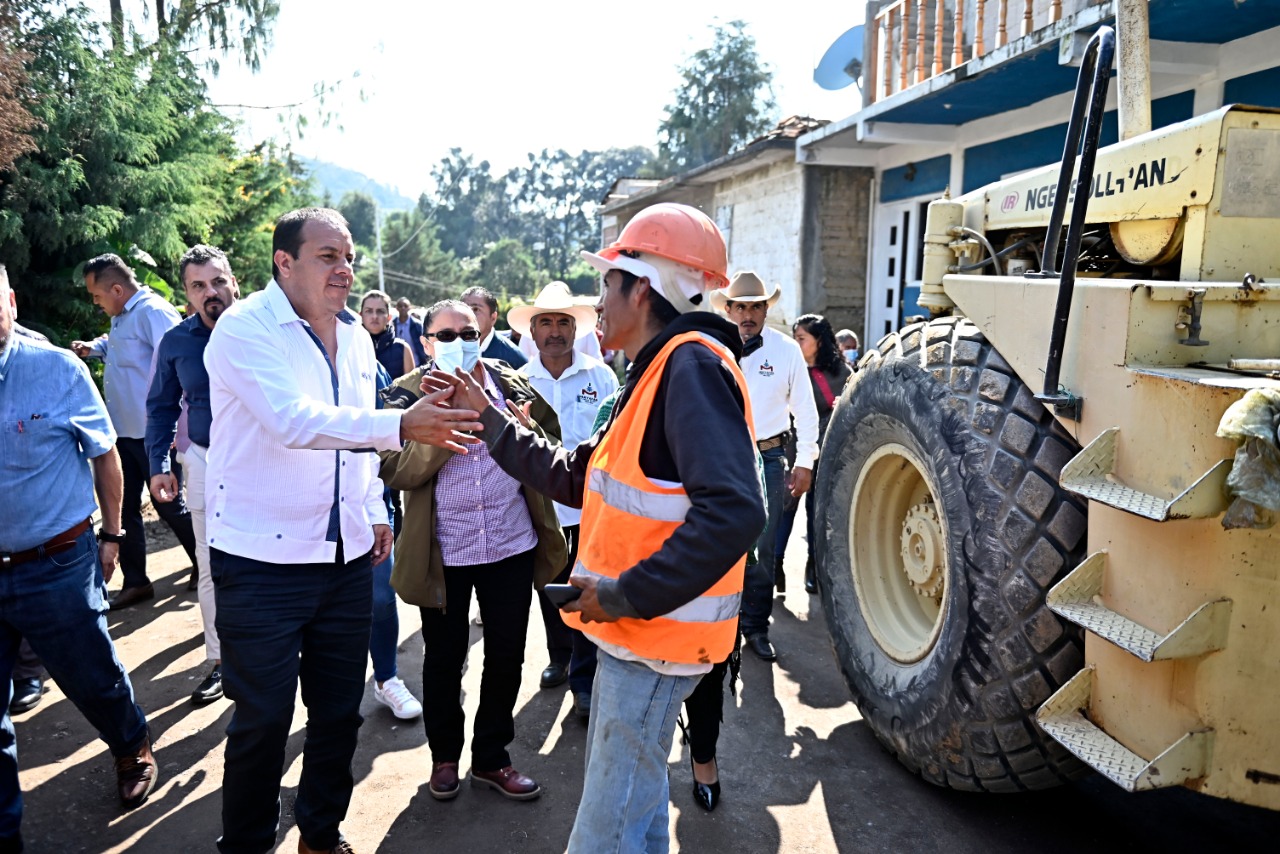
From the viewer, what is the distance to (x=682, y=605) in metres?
2.11

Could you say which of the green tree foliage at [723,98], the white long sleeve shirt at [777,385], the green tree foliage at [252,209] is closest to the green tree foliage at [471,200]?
the green tree foliage at [723,98]

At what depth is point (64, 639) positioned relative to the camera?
3.21 metres

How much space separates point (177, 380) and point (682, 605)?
341 centimetres

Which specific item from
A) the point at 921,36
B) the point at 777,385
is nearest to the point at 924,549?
the point at 777,385

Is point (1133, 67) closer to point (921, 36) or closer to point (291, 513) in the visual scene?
point (291, 513)

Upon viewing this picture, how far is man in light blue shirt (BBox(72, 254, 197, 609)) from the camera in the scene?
5.44 meters

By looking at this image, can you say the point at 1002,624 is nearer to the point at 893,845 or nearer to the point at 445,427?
the point at 893,845

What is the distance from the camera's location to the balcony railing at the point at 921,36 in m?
8.77

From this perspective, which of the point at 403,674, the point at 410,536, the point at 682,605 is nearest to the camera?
the point at 682,605

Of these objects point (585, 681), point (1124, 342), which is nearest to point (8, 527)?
point (585, 681)

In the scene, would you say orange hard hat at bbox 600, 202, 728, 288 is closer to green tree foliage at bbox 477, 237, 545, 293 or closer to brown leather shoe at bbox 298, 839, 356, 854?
brown leather shoe at bbox 298, 839, 356, 854

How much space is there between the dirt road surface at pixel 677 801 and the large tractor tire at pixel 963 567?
0.88 ft

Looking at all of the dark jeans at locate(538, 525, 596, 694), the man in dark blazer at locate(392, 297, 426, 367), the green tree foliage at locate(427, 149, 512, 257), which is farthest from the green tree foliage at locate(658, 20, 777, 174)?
the green tree foliage at locate(427, 149, 512, 257)

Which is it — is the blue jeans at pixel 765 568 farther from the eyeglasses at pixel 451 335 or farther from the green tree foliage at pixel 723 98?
the green tree foliage at pixel 723 98
